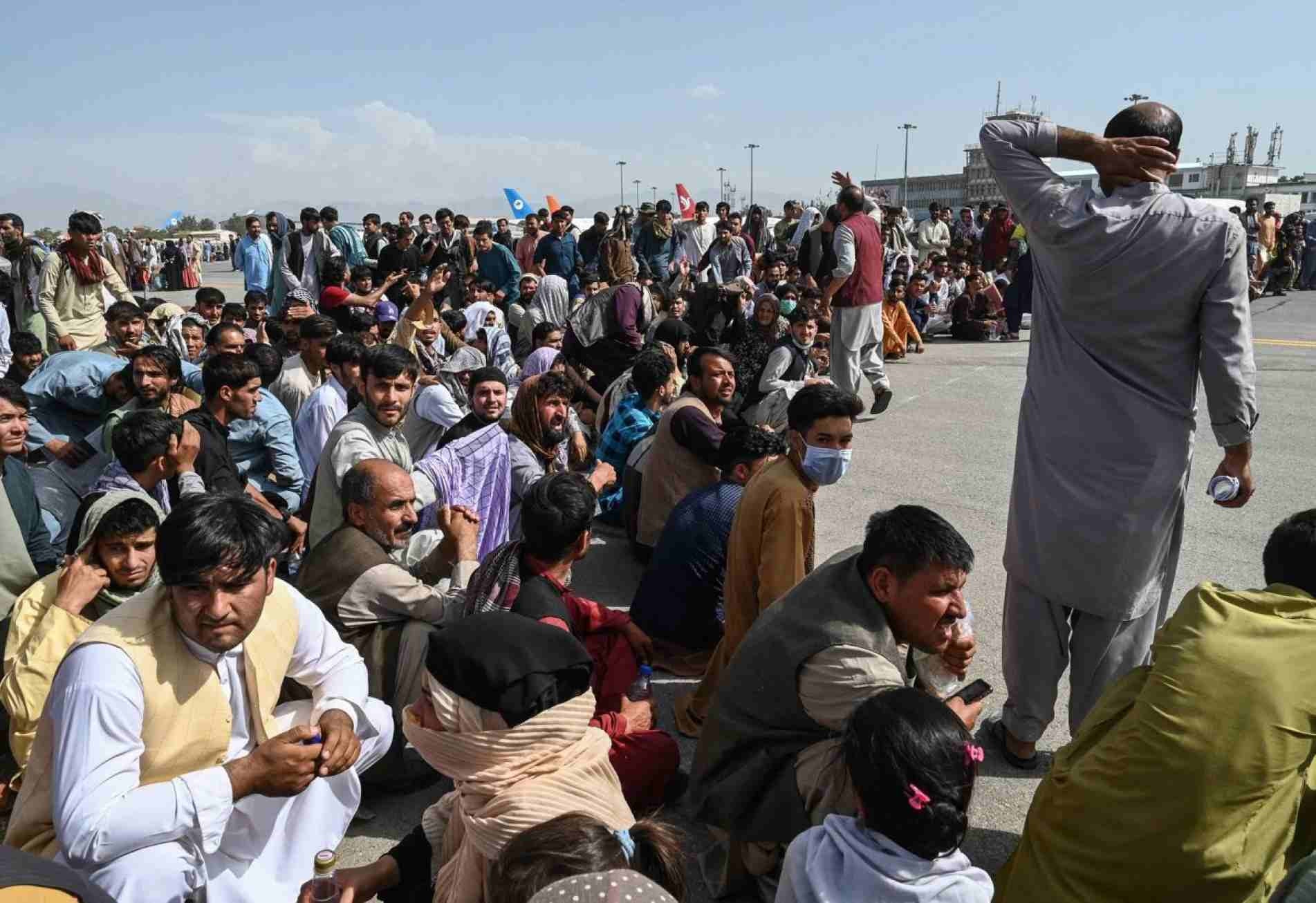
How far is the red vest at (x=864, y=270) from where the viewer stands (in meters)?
8.81

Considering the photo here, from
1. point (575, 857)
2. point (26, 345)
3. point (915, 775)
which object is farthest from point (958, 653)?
point (26, 345)

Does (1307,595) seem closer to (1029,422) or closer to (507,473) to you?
(1029,422)

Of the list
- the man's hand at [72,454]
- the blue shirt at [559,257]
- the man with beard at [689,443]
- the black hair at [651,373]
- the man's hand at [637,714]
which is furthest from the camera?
the blue shirt at [559,257]

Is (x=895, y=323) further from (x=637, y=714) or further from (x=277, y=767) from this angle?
(x=277, y=767)

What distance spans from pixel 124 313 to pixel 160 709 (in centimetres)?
540

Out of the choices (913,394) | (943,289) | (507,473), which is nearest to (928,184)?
(943,289)

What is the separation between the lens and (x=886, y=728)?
1908mm

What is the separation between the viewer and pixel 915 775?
1833 mm

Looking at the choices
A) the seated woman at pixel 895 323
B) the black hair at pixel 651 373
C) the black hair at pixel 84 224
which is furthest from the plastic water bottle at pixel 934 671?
the seated woman at pixel 895 323

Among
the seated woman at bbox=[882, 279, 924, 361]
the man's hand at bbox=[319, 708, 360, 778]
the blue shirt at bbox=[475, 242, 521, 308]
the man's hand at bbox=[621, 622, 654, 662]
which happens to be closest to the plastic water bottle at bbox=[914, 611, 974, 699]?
the man's hand at bbox=[621, 622, 654, 662]

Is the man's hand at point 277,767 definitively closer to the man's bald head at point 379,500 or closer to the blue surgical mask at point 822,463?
the man's bald head at point 379,500

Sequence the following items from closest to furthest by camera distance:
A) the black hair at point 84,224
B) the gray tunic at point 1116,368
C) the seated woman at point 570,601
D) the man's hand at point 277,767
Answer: the man's hand at point 277,767, the gray tunic at point 1116,368, the seated woman at point 570,601, the black hair at point 84,224

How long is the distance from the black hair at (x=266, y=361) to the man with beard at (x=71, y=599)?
3.33 metres

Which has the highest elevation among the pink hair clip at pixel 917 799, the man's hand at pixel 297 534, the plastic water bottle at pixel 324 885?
the pink hair clip at pixel 917 799
